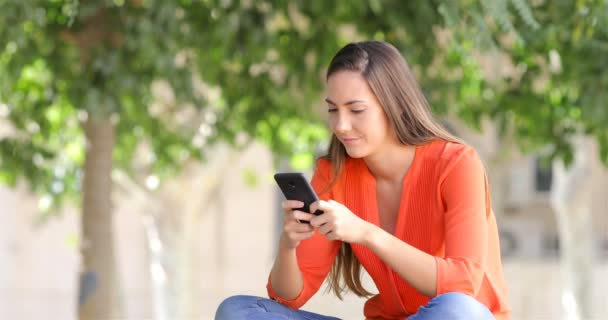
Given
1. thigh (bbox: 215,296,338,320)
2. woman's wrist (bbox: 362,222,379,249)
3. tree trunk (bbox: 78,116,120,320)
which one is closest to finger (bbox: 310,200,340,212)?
woman's wrist (bbox: 362,222,379,249)

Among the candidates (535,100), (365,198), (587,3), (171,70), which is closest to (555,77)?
(535,100)

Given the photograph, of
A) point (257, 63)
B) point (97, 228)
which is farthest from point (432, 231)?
point (97, 228)

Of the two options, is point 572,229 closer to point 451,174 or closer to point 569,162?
point 569,162

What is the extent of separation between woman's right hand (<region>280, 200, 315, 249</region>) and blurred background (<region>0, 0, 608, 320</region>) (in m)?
0.73

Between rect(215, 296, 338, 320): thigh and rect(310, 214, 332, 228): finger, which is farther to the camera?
rect(215, 296, 338, 320): thigh

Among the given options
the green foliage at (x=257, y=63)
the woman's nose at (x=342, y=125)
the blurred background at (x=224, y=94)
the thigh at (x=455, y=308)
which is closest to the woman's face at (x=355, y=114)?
the woman's nose at (x=342, y=125)

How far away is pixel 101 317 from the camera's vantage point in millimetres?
6543

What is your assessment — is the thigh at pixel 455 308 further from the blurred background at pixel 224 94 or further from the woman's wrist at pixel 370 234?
the blurred background at pixel 224 94

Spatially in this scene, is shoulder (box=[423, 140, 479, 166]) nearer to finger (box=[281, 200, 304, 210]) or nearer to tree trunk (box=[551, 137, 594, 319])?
finger (box=[281, 200, 304, 210])

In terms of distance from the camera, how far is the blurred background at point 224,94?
5.16 metres

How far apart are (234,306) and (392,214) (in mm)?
545

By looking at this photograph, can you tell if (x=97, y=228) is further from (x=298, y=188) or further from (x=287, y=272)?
(x=298, y=188)

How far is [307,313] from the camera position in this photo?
3111 mm

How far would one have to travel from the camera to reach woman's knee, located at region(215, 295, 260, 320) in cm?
298
